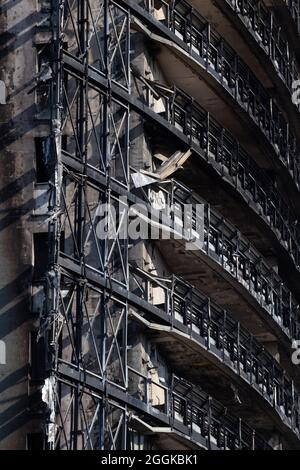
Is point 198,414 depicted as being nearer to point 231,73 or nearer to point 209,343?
point 209,343

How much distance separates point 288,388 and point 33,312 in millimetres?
15808

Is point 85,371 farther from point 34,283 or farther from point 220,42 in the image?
point 220,42

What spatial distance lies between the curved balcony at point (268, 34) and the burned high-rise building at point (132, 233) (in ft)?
0.56

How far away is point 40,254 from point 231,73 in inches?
496

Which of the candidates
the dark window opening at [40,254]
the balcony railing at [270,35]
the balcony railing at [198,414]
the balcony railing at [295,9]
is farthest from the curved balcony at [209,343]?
the balcony railing at [295,9]

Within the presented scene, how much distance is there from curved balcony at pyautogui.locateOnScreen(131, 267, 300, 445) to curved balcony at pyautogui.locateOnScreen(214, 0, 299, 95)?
10355mm

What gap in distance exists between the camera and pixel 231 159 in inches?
4732

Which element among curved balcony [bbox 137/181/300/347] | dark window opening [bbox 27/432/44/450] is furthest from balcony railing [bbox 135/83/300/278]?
dark window opening [bbox 27/432/44/450]

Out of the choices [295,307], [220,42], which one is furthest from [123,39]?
[295,307]

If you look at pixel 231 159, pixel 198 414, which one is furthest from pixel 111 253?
pixel 231 159

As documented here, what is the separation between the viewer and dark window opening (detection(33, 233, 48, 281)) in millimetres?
111562

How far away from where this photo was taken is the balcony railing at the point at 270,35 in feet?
402

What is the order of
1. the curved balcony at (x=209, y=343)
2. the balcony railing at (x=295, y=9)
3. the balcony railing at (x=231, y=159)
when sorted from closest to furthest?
the curved balcony at (x=209, y=343) → the balcony railing at (x=231, y=159) → the balcony railing at (x=295, y=9)

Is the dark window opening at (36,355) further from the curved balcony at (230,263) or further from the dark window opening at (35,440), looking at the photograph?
the curved balcony at (230,263)
